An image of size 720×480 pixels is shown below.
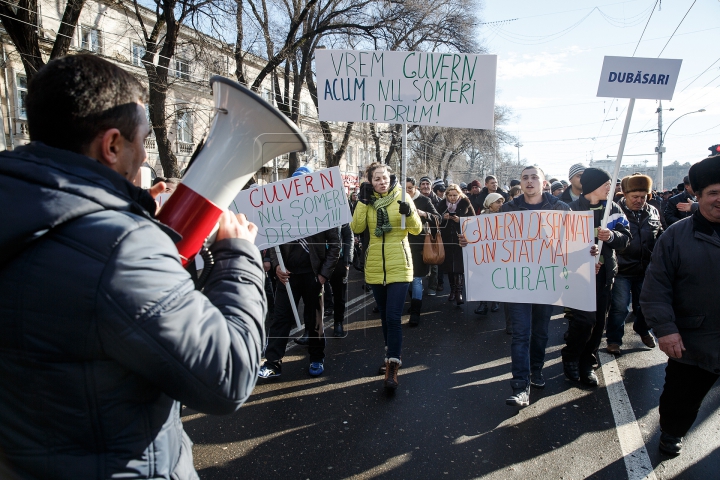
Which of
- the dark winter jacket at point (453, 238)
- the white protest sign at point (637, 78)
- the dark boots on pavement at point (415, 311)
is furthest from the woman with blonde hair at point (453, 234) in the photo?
the white protest sign at point (637, 78)

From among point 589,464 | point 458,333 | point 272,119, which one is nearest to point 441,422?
point 589,464

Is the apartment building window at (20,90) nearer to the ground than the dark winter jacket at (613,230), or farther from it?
farther from it

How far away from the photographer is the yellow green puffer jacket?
13.6 feet

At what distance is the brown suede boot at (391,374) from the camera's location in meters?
3.95

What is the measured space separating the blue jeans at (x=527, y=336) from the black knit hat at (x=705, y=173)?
150cm

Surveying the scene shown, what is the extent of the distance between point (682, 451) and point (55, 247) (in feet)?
12.2

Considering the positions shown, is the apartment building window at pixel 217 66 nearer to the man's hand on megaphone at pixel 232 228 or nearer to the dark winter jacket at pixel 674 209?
the dark winter jacket at pixel 674 209

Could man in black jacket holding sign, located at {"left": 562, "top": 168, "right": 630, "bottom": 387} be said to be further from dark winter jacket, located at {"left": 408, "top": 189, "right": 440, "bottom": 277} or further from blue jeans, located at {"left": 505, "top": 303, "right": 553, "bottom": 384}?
dark winter jacket, located at {"left": 408, "top": 189, "right": 440, "bottom": 277}

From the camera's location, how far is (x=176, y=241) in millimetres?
1112

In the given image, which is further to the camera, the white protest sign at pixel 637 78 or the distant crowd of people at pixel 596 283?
the white protest sign at pixel 637 78

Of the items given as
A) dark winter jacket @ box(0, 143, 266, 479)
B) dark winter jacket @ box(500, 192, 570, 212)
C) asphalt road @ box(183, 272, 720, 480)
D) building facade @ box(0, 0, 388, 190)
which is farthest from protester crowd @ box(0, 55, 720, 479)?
building facade @ box(0, 0, 388, 190)

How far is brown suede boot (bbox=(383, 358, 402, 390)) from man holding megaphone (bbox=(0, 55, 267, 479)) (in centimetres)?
298

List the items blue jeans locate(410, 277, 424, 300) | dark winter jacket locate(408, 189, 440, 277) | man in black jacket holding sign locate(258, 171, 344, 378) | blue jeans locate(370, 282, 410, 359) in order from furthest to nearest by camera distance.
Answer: dark winter jacket locate(408, 189, 440, 277) → blue jeans locate(410, 277, 424, 300) → man in black jacket holding sign locate(258, 171, 344, 378) → blue jeans locate(370, 282, 410, 359)

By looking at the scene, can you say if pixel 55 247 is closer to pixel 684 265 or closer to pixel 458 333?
pixel 684 265
